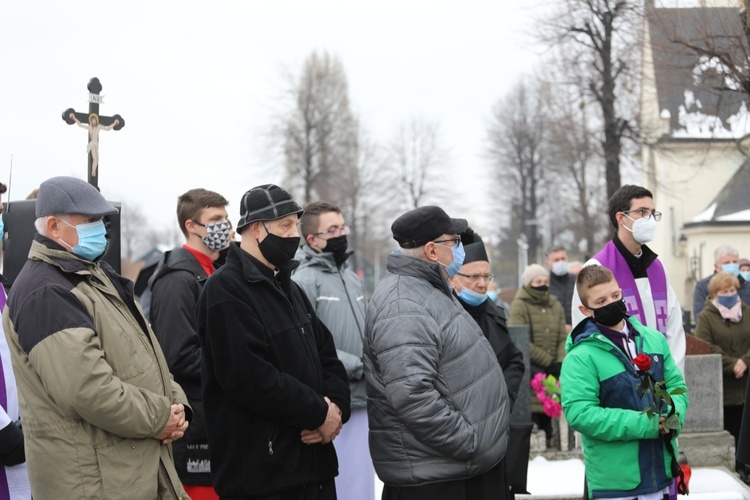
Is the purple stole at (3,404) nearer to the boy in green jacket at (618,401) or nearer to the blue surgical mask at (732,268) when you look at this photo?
the boy in green jacket at (618,401)

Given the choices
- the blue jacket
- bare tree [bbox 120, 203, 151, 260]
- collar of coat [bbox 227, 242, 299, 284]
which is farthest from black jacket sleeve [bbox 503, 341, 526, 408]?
bare tree [bbox 120, 203, 151, 260]

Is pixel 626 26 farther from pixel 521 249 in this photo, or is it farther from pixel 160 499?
pixel 521 249

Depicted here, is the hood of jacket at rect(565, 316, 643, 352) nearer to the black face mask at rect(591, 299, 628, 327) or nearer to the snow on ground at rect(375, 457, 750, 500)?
the black face mask at rect(591, 299, 628, 327)

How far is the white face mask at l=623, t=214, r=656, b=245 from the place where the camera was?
5367mm

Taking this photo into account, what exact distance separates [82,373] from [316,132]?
139 ft

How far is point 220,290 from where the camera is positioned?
4012 millimetres

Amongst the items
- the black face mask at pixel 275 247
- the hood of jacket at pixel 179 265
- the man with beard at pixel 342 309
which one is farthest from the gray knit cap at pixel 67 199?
the man with beard at pixel 342 309

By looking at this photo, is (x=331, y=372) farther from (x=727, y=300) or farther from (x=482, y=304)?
(x=727, y=300)

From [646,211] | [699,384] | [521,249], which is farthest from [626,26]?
[521,249]

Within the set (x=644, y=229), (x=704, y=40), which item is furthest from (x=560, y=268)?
(x=644, y=229)

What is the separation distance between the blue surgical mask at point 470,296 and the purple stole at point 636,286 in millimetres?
876

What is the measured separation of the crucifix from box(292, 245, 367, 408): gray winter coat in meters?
1.92

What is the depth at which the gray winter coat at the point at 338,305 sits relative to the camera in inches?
222

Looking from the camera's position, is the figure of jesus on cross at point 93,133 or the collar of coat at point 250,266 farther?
the figure of jesus on cross at point 93,133
